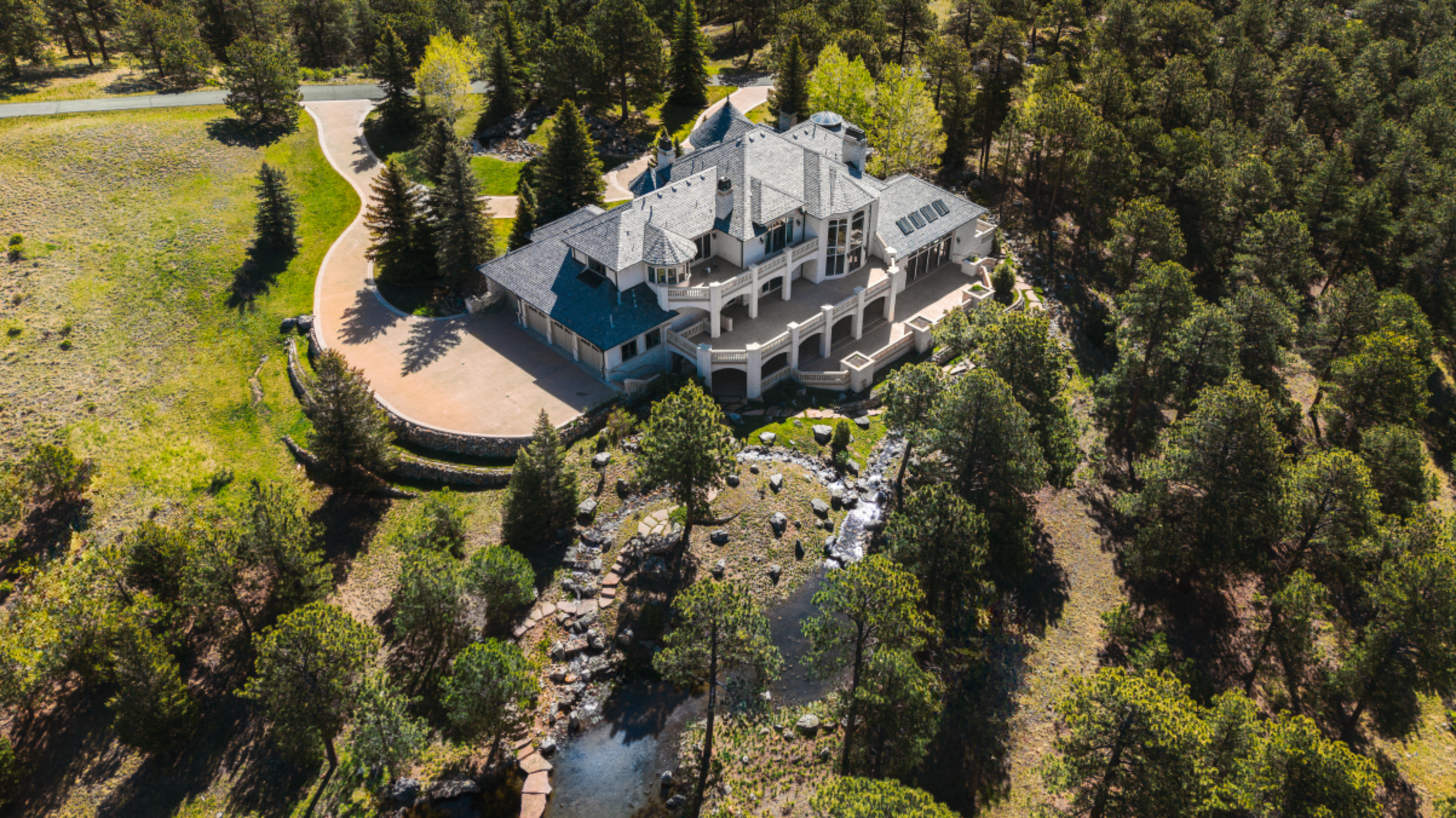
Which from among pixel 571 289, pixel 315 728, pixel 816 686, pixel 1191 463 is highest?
pixel 571 289

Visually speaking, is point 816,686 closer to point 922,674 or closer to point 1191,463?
point 922,674

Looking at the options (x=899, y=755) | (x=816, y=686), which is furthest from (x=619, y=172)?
(x=899, y=755)

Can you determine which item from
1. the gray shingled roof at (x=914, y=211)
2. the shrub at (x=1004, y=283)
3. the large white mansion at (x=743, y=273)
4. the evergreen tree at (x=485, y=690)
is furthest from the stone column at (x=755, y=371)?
the evergreen tree at (x=485, y=690)

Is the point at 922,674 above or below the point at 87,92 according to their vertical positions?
below

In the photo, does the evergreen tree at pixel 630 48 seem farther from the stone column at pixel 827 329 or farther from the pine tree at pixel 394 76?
the stone column at pixel 827 329

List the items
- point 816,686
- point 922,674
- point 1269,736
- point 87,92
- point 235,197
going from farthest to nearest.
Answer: point 87,92, point 235,197, point 816,686, point 1269,736, point 922,674

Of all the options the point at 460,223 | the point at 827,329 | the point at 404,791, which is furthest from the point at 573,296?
the point at 404,791

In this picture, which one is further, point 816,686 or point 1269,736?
point 816,686

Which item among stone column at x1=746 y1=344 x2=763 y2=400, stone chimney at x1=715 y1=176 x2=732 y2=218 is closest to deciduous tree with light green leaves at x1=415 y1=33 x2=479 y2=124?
stone chimney at x1=715 y1=176 x2=732 y2=218

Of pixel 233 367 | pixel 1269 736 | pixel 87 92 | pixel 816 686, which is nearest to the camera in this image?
pixel 1269 736
